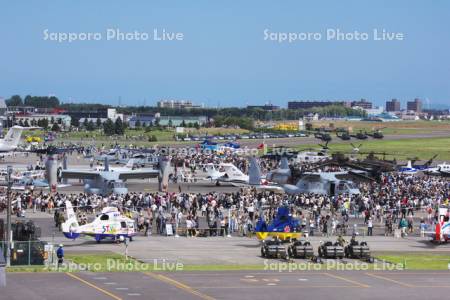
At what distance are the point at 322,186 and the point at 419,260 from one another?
25466 mm

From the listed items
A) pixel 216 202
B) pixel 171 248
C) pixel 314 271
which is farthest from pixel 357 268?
pixel 216 202

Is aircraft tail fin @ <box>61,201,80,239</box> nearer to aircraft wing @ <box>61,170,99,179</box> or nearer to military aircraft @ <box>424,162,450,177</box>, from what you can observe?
aircraft wing @ <box>61,170,99,179</box>

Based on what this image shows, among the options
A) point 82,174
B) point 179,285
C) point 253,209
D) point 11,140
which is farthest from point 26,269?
point 11,140

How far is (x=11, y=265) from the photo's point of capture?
38625 mm

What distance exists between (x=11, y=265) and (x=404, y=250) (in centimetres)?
1802

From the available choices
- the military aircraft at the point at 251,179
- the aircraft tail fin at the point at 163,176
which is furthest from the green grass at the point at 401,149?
the aircraft tail fin at the point at 163,176

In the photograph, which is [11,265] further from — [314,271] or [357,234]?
[357,234]

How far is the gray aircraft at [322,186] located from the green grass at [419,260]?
21826 millimetres

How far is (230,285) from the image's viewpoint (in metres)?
35.2

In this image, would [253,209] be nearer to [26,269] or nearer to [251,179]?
[26,269]

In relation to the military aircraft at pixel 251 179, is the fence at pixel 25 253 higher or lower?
lower

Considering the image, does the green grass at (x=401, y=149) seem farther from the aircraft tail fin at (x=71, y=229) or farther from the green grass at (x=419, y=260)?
the aircraft tail fin at (x=71, y=229)

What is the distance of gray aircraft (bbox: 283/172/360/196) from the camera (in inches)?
2657

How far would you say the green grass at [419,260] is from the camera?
4134cm
